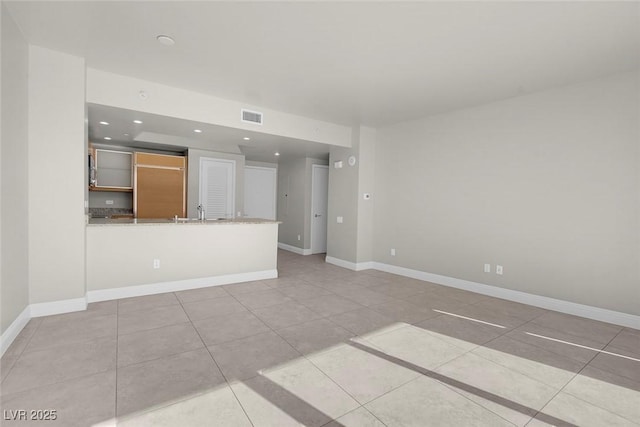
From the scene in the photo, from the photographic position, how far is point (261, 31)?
2.67m

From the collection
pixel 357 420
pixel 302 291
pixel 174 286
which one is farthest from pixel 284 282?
pixel 357 420

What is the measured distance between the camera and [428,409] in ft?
6.12

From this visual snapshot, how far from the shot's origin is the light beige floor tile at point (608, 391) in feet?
6.31

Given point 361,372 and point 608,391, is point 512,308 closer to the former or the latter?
point 608,391

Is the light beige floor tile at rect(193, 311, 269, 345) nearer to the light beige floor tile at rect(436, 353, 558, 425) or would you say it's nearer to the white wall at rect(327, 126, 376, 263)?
the light beige floor tile at rect(436, 353, 558, 425)

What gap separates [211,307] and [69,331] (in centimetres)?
130

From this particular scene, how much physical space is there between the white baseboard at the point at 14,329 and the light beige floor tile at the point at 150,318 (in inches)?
30.0

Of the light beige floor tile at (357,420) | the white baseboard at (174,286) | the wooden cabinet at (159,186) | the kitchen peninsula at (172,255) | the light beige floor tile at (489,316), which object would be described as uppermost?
the wooden cabinet at (159,186)

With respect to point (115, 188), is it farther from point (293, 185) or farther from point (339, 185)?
point (339, 185)

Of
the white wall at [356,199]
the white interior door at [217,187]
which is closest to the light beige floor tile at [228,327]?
the white wall at [356,199]

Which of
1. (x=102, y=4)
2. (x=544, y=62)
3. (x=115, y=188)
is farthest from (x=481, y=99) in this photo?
(x=115, y=188)

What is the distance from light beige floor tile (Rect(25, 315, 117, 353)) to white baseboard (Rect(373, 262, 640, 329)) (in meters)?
4.39

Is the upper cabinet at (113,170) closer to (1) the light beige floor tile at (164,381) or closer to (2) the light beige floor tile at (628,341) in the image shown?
(1) the light beige floor tile at (164,381)

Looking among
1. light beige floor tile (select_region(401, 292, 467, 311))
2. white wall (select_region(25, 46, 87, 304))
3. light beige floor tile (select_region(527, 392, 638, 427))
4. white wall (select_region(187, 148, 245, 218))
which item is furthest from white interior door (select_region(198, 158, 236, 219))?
light beige floor tile (select_region(527, 392, 638, 427))
